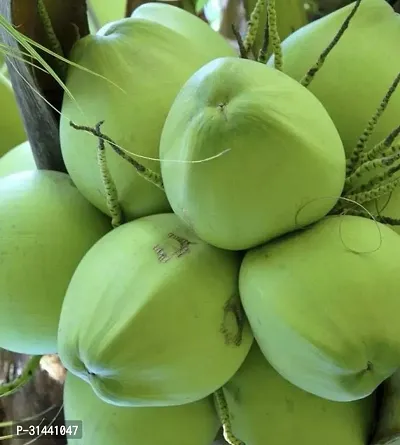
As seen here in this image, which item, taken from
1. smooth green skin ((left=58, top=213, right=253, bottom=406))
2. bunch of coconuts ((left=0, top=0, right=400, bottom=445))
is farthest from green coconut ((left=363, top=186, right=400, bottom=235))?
smooth green skin ((left=58, top=213, right=253, bottom=406))

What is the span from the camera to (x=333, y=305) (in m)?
0.41

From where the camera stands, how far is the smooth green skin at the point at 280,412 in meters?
0.50

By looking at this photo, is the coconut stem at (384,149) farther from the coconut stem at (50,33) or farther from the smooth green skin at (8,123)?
the smooth green skin at (8,123)

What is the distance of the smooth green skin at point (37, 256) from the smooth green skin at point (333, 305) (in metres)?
0.16

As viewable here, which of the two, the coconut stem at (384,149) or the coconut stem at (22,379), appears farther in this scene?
the coconut stem at (22,379)

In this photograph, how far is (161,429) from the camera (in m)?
0.52

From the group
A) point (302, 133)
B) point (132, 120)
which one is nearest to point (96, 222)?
point (132, 120)

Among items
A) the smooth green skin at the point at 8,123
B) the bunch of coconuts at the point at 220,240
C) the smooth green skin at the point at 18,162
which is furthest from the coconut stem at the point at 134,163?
the smooth green skin at the point at 8,123

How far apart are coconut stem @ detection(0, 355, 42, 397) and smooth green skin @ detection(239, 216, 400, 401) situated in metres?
0.25

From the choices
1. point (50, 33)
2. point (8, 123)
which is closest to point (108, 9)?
point (8, 123)

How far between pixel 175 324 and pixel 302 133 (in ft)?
0.47

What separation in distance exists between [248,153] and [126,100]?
136mm

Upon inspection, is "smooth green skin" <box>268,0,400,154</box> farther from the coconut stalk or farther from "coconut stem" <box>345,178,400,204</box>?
the coconut stalk

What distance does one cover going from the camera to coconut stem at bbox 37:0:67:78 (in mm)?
525
